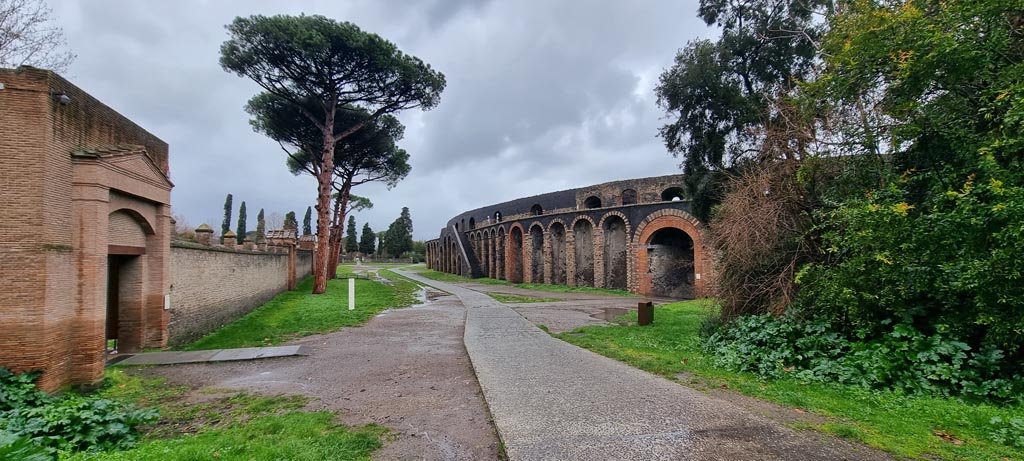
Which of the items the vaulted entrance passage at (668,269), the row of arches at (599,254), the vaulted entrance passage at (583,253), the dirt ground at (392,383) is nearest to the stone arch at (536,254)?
the row of arches at (599,254)

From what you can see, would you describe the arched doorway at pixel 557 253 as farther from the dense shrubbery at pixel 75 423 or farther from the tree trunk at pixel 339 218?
the dense shrubbery at pixel 75 423

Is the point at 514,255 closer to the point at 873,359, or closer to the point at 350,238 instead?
the point at 873,359

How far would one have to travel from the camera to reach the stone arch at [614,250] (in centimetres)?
2512

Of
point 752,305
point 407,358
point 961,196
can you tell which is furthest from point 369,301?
point 961,196

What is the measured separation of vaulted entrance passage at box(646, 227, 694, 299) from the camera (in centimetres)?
2300

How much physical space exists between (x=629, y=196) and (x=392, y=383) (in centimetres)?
2150

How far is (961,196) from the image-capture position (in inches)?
189

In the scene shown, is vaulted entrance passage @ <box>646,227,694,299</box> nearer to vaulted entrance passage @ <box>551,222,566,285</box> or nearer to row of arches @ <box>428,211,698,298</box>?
row of arches @ <box>428,211,698,298</box>

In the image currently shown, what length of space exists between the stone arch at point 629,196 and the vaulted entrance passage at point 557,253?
197 inches

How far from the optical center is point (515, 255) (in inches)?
1335

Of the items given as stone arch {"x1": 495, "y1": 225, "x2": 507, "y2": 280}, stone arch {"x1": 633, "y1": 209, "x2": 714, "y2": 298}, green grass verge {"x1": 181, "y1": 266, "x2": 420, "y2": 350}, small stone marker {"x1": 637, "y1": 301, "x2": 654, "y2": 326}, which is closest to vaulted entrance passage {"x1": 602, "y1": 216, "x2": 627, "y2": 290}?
stone arch {"x1": 633, "y1": 209, "x2": 714, "y2": 298}

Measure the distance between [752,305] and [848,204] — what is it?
257 cm

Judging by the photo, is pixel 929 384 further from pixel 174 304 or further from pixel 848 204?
pixel 174 304

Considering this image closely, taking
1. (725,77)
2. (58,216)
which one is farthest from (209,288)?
(725,77)
